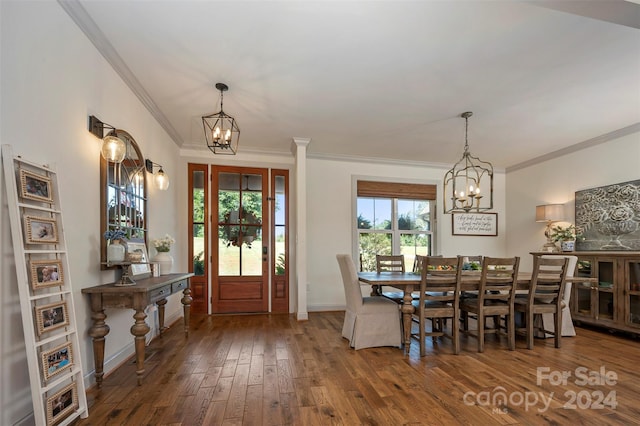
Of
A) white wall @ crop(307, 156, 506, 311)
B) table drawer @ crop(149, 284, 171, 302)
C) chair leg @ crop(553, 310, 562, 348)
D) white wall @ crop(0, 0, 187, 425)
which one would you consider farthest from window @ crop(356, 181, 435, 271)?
white wall @ crop(0, 0, 187, 425)

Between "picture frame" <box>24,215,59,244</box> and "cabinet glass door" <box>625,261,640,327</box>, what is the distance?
5572mm

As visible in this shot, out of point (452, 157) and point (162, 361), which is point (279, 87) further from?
point (452, 157)

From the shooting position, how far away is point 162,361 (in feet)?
9.54

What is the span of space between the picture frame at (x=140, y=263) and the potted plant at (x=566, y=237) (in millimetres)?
5485

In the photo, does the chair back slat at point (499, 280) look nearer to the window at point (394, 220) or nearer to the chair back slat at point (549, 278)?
the chair back slat at point (549, 278)

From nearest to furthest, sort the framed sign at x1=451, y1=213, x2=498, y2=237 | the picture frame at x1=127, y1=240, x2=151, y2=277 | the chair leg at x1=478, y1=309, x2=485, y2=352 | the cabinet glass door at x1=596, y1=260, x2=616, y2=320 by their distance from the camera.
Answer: the picture frame at x1=127, y1=240, x2=151, y2=277, the chair leg at x1=478, y1=309, x2=485, y2=352, the cabinet glass door at x1=596, y1=260, x2=616, y2=320, the framed sign at x1=451, y1=213, x2=498, y2=237

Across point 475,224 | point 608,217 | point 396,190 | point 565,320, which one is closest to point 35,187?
point 396,190

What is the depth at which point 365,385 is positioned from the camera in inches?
96.7

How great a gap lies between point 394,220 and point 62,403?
16.3ft

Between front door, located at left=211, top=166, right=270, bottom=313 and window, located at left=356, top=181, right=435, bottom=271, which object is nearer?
front door, located at left=211, top=166, right=270, bottom=313

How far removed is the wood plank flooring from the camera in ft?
6.60

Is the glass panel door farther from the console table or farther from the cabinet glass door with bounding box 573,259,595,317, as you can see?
the cabinet glass door with bounding box 573,259,595,317

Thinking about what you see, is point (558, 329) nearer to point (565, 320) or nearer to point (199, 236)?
point (565, 320)

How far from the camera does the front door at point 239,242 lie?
4906mm
